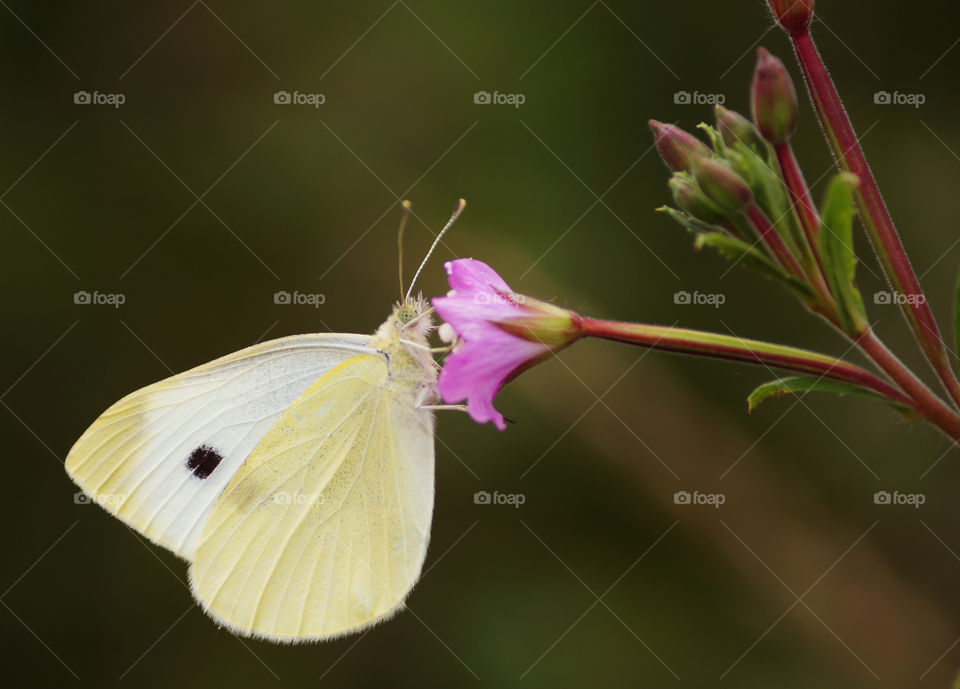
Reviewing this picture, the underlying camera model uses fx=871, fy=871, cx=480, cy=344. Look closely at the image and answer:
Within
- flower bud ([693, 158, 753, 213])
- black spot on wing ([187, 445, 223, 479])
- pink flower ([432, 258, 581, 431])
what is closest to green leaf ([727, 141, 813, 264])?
flower bud ([693, 158, 753, 213])

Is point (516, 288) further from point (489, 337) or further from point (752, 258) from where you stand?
point (752, 258)

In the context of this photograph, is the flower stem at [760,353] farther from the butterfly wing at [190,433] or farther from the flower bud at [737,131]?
the butterfly wing at [190,433]

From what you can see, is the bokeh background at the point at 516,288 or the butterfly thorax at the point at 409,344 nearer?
the butterfly thorax at the point at 409,344

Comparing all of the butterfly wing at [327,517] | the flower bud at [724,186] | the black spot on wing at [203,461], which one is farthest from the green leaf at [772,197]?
the black spot on wing at [203,461]

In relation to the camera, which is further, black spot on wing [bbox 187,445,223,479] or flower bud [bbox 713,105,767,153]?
black spot on wing [bbox 187,445,223,479]

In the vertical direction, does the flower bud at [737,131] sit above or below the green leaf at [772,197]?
above

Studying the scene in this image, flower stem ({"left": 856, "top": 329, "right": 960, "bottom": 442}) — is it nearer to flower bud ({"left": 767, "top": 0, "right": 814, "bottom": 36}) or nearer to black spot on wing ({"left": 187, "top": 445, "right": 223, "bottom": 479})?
flower bud ({"left": 767, "top": 0, "right": 814, "bottom": 36})

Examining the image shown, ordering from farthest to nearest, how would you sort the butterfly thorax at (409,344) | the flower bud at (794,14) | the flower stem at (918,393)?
the butterfly thorax at (409,344)
the flower bud at (794,14)
the flower stem at (918,393)
